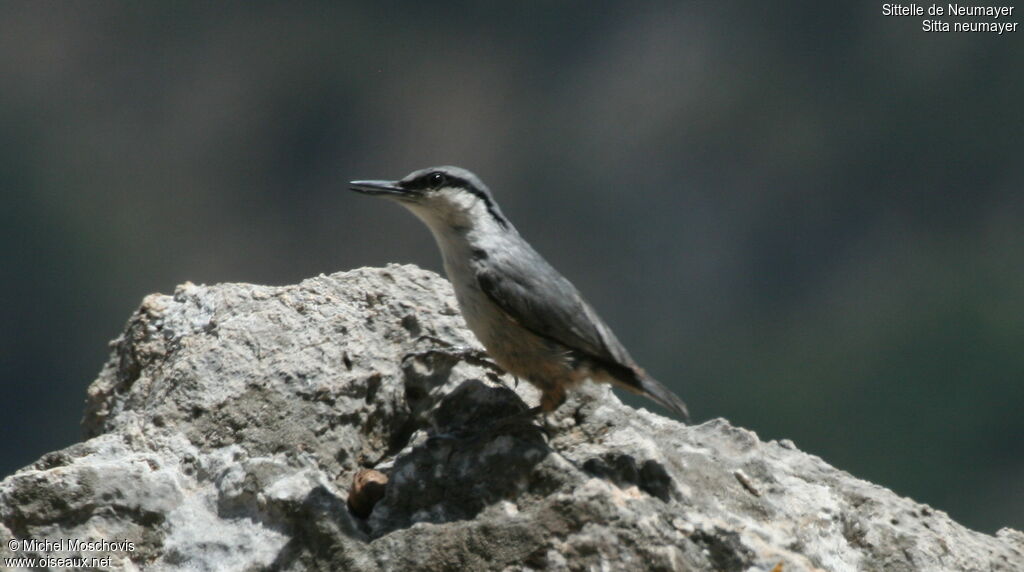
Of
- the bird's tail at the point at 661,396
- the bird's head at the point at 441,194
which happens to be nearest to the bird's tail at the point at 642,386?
the bird's tail at the point at 661,396

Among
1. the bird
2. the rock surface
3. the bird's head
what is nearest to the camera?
the rock surface

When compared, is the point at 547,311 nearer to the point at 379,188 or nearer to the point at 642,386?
the point at 642,386

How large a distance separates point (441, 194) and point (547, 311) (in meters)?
0.62

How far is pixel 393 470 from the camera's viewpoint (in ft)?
10.9

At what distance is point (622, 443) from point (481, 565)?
69 centimetres

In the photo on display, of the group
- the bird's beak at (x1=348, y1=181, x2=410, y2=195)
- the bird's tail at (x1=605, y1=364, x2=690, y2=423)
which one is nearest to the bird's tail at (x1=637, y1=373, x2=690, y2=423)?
the bird's tail at (x1=605, y1=364, x2=690, y2=423)

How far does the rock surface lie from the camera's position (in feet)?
9.91

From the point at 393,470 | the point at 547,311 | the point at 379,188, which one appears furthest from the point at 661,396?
the point at 379,188

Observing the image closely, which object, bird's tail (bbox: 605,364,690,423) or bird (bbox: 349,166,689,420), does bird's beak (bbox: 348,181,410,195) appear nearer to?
bird (bbox: 349,166,689,420)

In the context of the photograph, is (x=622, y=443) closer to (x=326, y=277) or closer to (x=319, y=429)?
(x=319, y=429)

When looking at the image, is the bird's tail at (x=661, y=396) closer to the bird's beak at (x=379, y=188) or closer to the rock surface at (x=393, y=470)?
the rock surface at (x=393, y=470)

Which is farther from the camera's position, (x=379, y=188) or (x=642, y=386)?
(x=379, y=188)

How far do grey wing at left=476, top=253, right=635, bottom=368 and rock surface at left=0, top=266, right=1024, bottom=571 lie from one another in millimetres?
182

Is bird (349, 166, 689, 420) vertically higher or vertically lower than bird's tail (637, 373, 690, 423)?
higher
